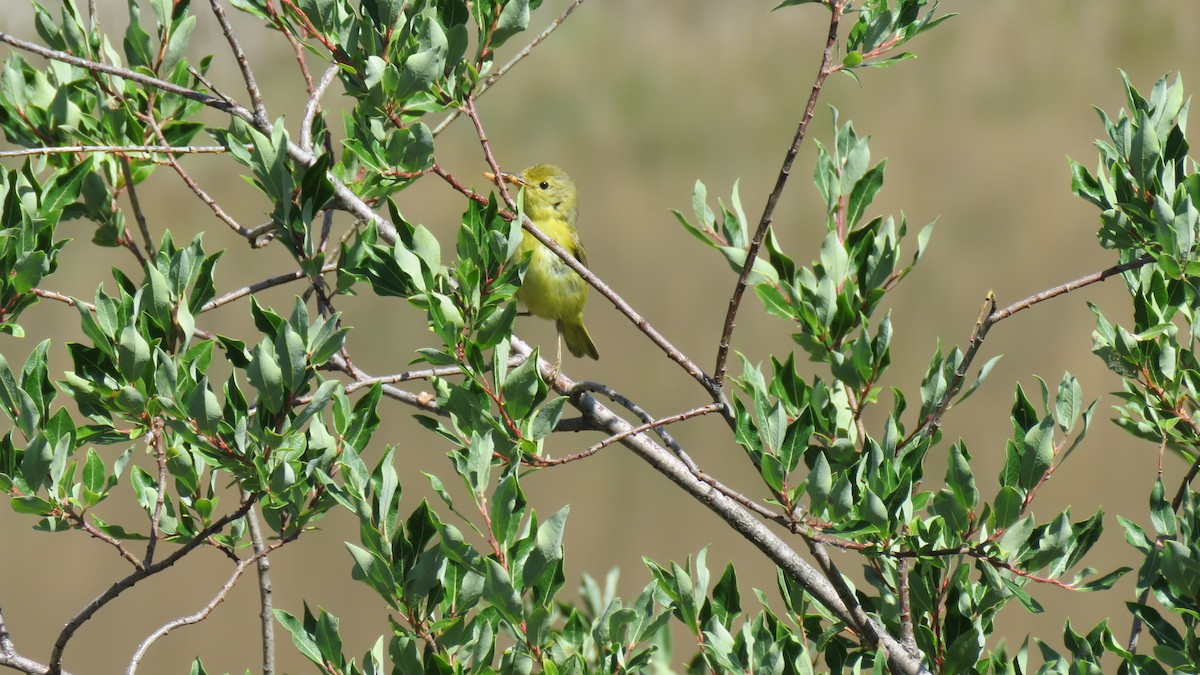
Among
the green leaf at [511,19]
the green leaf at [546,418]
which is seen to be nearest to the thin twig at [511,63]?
the green leaf at [511,19]

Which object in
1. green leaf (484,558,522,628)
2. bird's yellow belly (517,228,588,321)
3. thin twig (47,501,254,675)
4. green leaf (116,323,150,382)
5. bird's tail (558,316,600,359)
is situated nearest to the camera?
green leaf (484,558,522,628)

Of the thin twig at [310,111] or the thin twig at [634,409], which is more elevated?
the thin twig at [310,111]

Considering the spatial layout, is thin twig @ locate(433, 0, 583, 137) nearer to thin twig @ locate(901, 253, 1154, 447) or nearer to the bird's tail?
thin twig @ locate(901, 253, 1154, 447)

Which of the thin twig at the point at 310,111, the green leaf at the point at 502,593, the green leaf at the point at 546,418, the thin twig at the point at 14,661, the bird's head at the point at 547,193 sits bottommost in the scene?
the green leaf at the point at 502,593

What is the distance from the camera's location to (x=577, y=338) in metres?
4.19

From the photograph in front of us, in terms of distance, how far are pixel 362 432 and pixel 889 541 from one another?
0.78 metres

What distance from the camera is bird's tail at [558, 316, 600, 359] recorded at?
13.1 ft

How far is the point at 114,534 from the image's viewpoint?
1.75 metres

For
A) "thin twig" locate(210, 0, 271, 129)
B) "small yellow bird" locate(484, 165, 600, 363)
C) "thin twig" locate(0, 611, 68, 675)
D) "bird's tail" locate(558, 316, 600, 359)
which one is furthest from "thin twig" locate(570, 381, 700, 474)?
"bird's tail" locate(558, 316, 600, 359)

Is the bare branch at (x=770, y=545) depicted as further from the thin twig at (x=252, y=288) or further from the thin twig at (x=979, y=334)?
the thin twig at (x=252, y=288)

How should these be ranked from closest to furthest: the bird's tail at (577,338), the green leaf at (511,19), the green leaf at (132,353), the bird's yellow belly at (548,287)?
1. the green leaf at (132,353)
2. the green leaf at (511,19)
3. the bird's yellow belly at (548,287)
4. the bird's tail at (577,338)

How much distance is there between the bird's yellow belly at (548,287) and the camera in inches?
144

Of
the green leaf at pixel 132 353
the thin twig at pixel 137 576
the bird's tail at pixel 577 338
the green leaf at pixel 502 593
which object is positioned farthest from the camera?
the bird's tail at pixel 577 338

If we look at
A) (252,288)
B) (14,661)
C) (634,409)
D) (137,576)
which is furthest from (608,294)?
(14,661)
